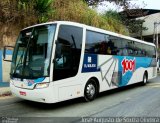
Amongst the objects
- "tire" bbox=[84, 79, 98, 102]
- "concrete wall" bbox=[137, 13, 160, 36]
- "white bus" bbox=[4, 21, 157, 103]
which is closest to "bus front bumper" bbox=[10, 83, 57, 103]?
"white bus" bbox=[4, 21, 157, 103]

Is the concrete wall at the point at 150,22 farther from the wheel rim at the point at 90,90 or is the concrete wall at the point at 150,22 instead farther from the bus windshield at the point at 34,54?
the bus windshield at the point at 34,54

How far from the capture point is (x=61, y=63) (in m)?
8.03

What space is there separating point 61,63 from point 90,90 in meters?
2.00

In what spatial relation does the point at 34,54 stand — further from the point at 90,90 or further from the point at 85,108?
the point at 90,90

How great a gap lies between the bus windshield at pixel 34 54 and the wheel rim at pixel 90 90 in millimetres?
2269

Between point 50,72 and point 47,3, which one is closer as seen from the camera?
point 50,72

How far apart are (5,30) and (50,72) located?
8165 mm

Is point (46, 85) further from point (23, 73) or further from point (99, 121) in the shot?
point (99, 121)

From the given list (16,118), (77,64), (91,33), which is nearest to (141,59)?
(91,33)

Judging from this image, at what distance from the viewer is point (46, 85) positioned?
761cm

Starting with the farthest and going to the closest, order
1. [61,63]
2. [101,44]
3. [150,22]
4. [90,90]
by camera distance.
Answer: [150,22] < [101,44] < [90,90] < [61,63]

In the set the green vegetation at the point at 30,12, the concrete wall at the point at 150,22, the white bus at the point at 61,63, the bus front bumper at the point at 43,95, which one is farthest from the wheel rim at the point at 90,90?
the concrete wall at the point at 150,22

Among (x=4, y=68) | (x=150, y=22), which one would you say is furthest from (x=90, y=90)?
(x=150, y=22)

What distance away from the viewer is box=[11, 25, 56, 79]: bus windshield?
7.76m
